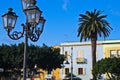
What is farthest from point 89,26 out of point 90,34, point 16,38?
point 16,38

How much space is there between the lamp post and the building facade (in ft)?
207

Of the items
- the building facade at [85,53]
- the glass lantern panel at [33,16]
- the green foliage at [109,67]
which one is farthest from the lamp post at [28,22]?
the building facade at [85,53]

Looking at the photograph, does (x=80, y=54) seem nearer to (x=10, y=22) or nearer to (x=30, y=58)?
(x=30, y=58)

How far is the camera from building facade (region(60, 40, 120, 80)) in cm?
8175

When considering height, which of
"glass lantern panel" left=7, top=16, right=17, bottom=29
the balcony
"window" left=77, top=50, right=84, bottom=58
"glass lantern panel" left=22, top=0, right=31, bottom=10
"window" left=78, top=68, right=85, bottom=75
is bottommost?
"window" left=78, top=68, right=85, bottom=75

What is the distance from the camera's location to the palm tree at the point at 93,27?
69.8 m

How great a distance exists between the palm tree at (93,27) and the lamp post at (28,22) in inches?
2033

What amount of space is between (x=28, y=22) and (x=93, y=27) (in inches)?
2095

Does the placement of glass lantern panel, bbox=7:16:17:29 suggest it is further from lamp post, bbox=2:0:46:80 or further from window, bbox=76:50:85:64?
window, bbox=76:50:85:64

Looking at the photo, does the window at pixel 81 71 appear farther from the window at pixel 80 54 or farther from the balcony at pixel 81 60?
the window at pixel 80 54

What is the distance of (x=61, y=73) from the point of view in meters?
87.0

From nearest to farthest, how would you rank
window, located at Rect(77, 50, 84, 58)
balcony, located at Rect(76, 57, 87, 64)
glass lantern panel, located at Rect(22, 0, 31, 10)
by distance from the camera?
glass lantern panel, located at Rect(22, 0, 31, 10) < balcony, located at Rect(76, 57, 87, 64) < window, located at Rect(77, 50, 84, 58)

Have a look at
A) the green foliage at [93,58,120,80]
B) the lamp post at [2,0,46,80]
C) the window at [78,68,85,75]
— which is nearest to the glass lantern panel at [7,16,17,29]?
the lamp post at [2,0,46,80]

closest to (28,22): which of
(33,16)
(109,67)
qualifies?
(33,16)
